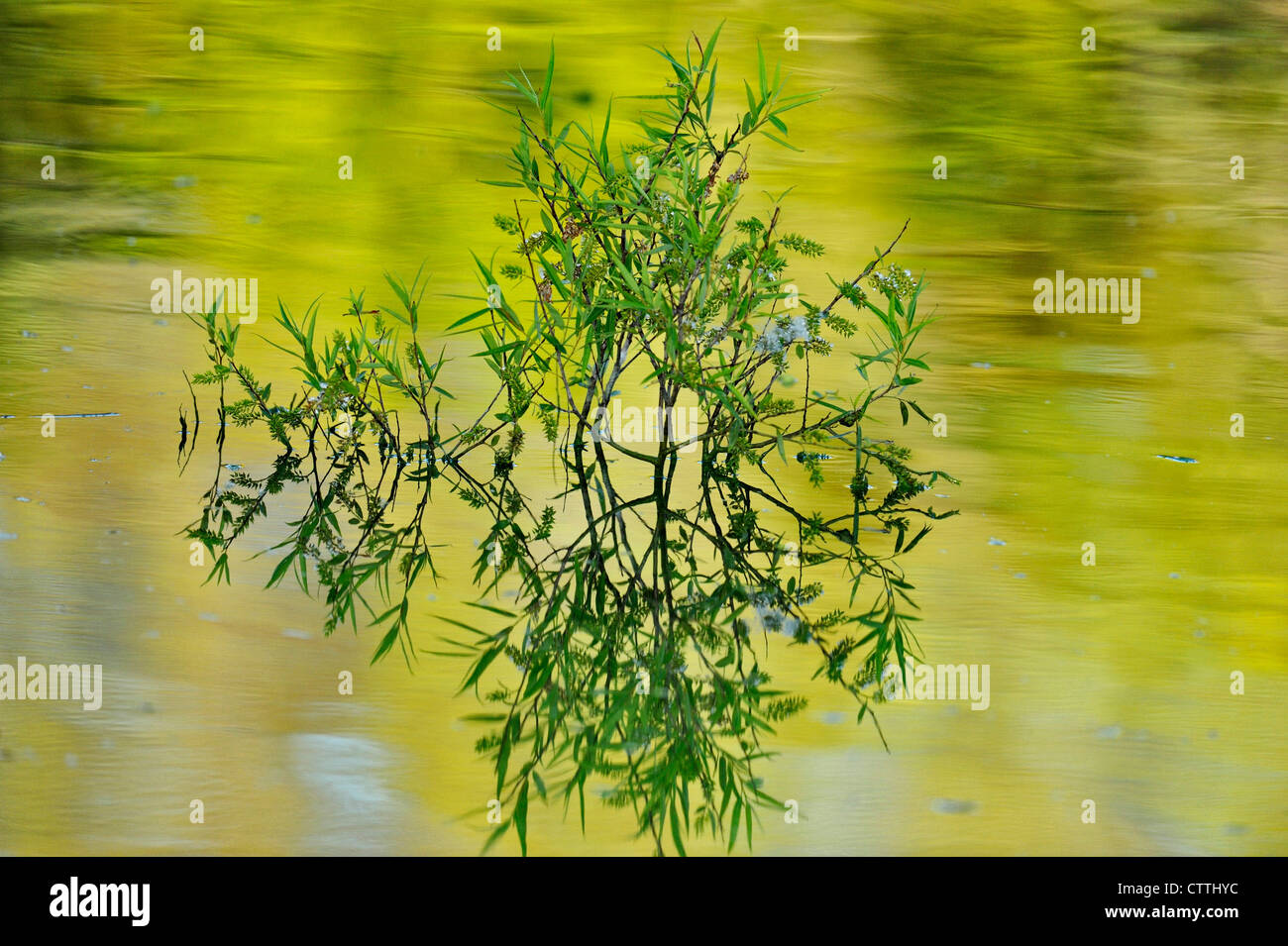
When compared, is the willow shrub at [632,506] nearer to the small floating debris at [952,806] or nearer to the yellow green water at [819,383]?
the yellow green water at [819,383]

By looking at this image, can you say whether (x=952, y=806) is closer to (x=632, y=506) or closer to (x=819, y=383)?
(x=632, y=506)

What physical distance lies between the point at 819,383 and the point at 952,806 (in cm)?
188

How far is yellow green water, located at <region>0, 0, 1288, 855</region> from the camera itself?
127 centimetres

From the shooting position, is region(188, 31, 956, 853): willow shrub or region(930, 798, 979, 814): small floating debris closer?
region(930, 798, 979, 814): small floating debris

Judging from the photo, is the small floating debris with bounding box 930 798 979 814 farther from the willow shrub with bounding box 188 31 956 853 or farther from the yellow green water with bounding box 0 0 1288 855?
the willow shrub with bounding box 188 31 956 853

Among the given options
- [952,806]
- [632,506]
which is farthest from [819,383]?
[952,806]

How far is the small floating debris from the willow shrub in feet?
0.54

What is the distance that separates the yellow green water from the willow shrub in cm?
6

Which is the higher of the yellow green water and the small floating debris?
→ the yellow green water

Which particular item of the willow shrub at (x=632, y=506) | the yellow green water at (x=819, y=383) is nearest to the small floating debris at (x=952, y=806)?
Answer: the yellow green water at (x=819, y=383)

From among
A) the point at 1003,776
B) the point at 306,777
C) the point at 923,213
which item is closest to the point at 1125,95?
the point at 923,213

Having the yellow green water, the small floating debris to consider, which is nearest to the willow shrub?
the yellow green water

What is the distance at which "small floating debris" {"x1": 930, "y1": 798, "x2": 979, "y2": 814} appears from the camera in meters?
1.23

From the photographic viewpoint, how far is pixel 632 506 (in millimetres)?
2143
